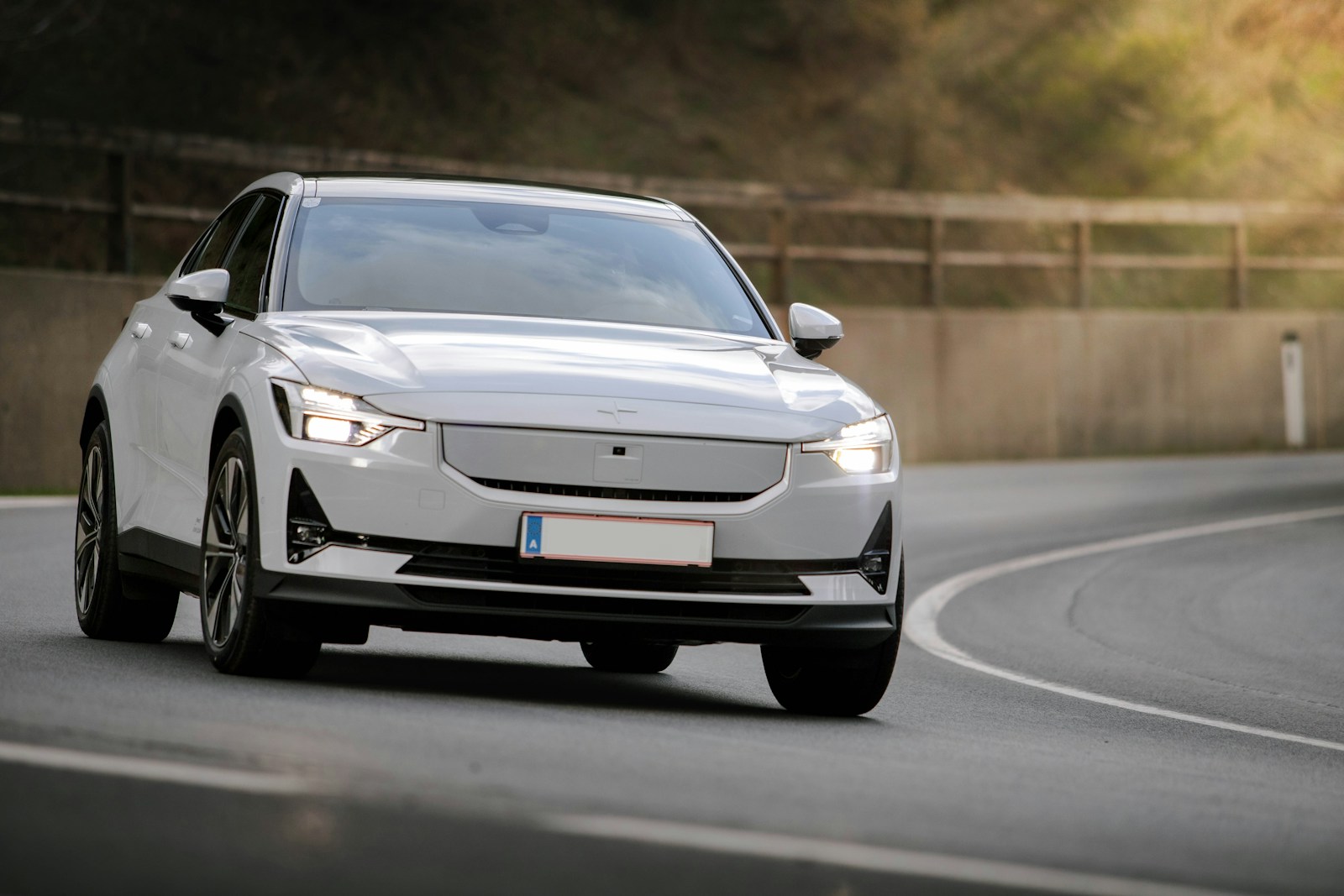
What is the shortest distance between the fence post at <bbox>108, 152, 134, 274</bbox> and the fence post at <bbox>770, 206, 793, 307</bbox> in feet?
26.3

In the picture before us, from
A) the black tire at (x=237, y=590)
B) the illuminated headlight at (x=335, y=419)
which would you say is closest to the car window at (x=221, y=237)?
the black tire at (x=237, y=590)

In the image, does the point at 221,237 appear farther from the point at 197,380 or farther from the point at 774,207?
the point at 774,207

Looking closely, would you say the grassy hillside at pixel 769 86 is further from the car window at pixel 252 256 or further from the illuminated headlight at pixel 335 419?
the illuminated headlight at pixel 335 419

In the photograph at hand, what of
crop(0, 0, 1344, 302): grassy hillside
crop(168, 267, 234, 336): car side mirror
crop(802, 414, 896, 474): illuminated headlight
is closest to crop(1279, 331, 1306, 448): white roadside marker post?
crop(0, 0, 1344, 302): grassy hillside

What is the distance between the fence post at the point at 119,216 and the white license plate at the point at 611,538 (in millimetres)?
13524

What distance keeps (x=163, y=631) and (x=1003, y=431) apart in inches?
719

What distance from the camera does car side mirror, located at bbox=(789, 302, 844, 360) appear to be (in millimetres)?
8328

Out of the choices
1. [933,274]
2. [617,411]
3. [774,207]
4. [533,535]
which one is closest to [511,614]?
[533,535]

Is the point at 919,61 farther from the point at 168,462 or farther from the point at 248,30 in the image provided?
the point at 168,462

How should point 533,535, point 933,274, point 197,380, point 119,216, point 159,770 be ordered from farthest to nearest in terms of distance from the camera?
point 933,274 < point 119,216 < point 197,380 < point 533,535 < point 159,770

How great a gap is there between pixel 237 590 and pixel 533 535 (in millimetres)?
1019

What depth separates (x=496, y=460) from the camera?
7.01 metres

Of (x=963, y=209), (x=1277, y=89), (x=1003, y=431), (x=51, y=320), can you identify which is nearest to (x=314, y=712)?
(x=51, y=320)

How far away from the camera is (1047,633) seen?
480 inches
